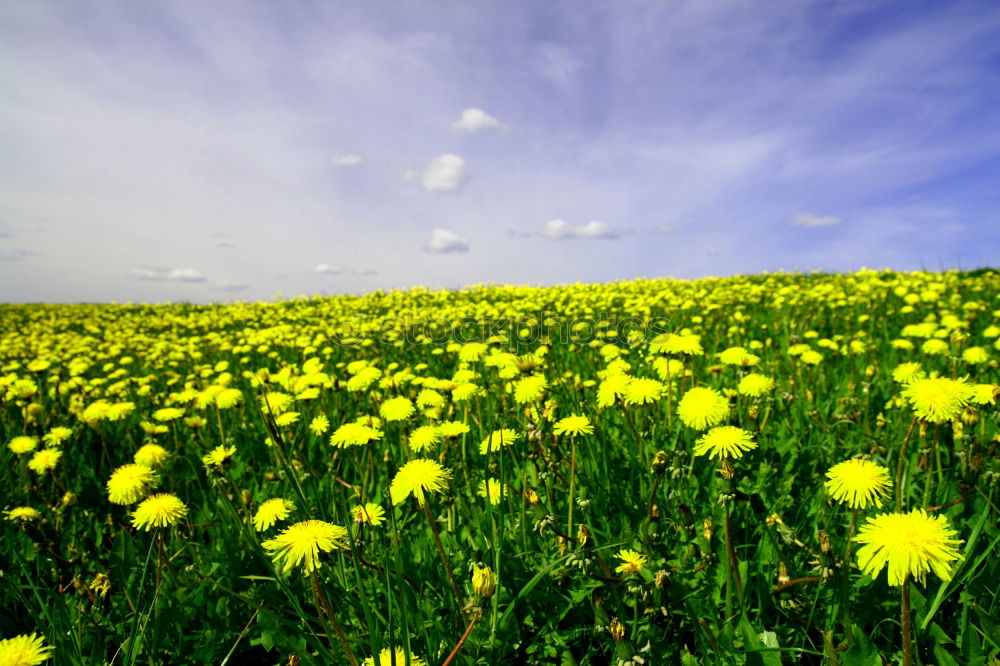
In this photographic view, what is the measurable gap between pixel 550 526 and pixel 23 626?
1909 millimetres

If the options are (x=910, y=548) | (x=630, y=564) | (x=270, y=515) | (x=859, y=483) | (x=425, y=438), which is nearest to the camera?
(x=910, y=548)

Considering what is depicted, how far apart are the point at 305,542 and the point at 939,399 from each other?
204 cm

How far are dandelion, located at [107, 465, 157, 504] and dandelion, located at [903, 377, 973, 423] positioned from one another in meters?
2.70

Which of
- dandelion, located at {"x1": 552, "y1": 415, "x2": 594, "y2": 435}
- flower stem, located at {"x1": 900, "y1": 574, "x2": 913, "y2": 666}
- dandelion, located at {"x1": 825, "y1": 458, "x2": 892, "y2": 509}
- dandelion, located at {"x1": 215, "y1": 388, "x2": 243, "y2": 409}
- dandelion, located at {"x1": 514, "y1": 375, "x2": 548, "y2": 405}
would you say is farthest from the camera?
dandelion, located at {"x1": 215, "y1": 388, "x2": 243, "y2": 409}

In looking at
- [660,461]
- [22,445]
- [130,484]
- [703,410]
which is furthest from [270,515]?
[22,445]

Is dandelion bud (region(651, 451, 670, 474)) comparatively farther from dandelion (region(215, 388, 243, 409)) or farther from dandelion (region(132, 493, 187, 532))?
dandelion (region(215, 388, 243, 409))

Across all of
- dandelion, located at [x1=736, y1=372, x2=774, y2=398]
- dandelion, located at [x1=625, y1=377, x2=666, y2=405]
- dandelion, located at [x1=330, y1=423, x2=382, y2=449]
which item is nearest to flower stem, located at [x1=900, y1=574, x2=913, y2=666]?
dandelion, located at [x1=625, y1=377, x2=666, y2=405]

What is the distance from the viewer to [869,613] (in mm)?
1399

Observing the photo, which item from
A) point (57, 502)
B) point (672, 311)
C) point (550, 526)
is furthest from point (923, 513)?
point (672, 311)

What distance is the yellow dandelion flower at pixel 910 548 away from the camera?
990mm

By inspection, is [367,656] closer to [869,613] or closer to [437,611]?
[437,611]

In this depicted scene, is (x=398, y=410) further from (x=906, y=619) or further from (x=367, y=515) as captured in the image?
(x=906, y=619)

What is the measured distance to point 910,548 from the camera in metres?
1.00

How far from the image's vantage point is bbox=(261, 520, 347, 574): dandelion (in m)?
1.18
